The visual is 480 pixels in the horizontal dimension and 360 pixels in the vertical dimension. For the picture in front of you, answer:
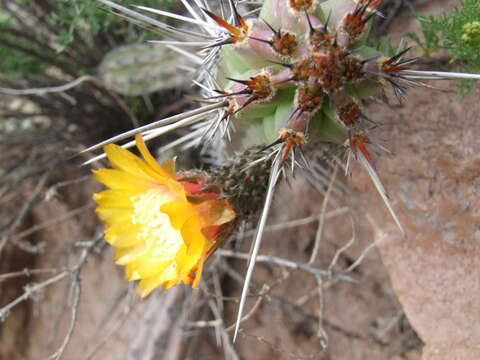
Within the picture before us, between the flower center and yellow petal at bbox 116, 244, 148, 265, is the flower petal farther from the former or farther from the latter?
yellow petal at bbox 116, 244, 148, 265

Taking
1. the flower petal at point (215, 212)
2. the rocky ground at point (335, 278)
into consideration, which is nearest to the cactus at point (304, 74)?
the flower petal at point (215, 212)

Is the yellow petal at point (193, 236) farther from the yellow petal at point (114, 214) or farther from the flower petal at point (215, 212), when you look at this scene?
the yellow petal at point (114, 214)

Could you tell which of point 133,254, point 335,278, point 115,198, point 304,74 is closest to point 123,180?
point 115,198

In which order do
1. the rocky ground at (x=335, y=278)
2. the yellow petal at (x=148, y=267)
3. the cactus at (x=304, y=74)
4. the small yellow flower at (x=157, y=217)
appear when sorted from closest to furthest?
the cactus at (x=304, y=74)
the small yellow flower at (x=157, y=217)
the yellow petal at (x=148, y=267)
the rocky ground at (x=335, y=278)

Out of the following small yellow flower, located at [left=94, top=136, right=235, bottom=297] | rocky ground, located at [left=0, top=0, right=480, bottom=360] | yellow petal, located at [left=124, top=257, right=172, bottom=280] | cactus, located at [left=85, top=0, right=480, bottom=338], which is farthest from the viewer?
rocky ground, located at [left=0, top=0, right=480, bottom=360]

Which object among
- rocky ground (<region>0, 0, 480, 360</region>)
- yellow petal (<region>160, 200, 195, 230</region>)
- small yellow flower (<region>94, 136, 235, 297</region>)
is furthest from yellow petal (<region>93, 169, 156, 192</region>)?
rocky ground (<region>0, 0, 480, 360</region>)

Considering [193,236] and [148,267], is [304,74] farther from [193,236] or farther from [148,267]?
[148,267]
